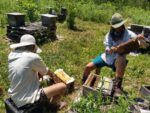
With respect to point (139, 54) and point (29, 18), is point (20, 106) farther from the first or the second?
point (29, 18)

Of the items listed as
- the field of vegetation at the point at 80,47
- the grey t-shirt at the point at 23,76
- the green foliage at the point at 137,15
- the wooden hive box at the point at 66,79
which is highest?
the grey t-shirt at the point at 23,76

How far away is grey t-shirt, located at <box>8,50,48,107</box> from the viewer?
523 cm

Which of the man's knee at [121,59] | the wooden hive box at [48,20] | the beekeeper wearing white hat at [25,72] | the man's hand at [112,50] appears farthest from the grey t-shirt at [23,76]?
the wooden hive box at [48,20]

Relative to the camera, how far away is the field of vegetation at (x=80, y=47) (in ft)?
21.9

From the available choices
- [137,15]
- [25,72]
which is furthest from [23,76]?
[137,15]

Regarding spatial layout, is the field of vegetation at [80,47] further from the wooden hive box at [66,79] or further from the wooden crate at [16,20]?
the wooden crate at [16,20]

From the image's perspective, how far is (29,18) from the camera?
12320mm

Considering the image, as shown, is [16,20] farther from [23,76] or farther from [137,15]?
[137,15]

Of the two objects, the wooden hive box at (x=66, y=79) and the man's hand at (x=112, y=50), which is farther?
the wooden hive box at (x=66, y=79)

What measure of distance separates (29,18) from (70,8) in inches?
68.9

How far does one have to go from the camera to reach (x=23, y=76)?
5.25 metres

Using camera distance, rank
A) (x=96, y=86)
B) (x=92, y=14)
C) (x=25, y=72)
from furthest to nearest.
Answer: (x=92, y=14) → (x=96, y=86) → (x=25, y=72)

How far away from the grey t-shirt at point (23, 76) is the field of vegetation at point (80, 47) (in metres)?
0.73

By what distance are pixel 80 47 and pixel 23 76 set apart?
4.88 metres
